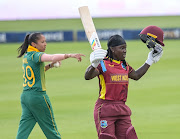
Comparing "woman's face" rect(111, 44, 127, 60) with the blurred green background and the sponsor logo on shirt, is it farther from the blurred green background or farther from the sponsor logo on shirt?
the blurred green background

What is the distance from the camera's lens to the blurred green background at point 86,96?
8.57 meters

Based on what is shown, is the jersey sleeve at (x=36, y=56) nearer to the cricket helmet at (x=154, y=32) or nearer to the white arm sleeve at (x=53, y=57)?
the white arm sleeve at (x=53, y=57)

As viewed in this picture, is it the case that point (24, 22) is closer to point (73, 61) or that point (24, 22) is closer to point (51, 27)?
point (51, 27)

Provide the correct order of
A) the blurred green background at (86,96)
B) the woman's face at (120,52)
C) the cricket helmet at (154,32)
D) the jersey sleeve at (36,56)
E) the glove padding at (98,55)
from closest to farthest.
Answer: the glove padding at (98,55), the woman's face at (120,52), the jersey sleeve at (36,56), the cricket helmet at (154,32), the blurred green background at (86,96)

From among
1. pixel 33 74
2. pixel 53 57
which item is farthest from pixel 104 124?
pixel 33 74

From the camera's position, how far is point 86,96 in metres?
11.9

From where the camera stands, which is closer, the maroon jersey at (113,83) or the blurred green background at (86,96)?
the maroon jersey at (113,83)

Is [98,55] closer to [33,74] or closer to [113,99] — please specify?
[113,99]

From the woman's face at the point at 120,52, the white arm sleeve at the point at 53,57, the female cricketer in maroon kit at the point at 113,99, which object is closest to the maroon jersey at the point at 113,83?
the female cricketer in maroon kit at the point at 113,99

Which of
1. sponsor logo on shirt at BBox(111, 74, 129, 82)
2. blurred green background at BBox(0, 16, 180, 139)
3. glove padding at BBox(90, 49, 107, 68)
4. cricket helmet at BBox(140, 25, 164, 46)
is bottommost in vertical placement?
blurred green background at BBox(0, 16, 180, 139)

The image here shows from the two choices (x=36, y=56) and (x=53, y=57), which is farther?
(x=36, y=56)

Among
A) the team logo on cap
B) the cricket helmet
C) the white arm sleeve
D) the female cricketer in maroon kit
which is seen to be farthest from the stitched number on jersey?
the cricket helmet

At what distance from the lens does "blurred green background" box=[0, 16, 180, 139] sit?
857 cm

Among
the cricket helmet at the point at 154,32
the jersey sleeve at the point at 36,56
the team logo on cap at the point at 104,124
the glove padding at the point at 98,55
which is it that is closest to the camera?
the glove padding at the point at 98,55
